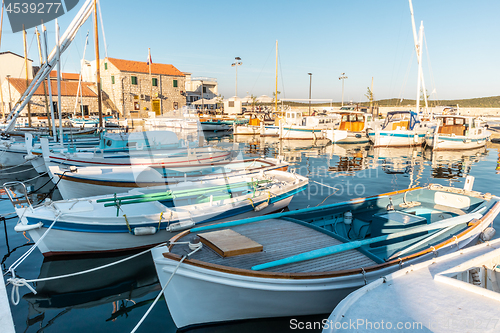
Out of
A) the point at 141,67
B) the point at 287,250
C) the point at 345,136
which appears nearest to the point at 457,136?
the point at 345,136

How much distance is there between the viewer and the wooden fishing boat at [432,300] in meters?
3.36

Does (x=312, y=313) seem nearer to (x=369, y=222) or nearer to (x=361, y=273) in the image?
(x=361, y=273)

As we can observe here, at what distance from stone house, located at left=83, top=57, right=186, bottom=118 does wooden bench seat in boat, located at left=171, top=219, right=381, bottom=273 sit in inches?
1929

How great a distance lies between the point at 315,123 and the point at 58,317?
110 feet

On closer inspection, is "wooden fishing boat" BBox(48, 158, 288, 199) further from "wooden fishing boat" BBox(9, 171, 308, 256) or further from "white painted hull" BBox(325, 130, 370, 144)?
"white painted hull" BBox(325, 130, 370, 144)

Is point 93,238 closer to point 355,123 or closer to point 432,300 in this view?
point 432,300

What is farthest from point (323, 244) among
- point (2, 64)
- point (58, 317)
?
point (2, 64)

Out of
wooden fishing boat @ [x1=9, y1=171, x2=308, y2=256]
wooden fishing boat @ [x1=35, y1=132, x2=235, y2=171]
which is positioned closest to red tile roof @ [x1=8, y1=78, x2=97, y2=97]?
wooden fishing boat @ [x1=35, y1=132, x2=235, y2=171]

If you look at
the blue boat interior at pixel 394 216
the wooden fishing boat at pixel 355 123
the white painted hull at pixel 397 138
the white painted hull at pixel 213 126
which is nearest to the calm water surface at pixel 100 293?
the blue boat interior at pixel 394 216

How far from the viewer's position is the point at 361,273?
481 cm

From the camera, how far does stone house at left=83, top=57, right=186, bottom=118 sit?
5359 centimetres

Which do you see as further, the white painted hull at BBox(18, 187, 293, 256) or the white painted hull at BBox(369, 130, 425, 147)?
the white painted hull at BBox(369, 130, 425, 147)

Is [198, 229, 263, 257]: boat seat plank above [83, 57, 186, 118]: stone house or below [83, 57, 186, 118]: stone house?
below

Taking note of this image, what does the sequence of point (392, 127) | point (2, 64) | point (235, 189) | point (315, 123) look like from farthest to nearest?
point (2, 64) → point (315, 123) → point (392, 127) → point (235, 189)
